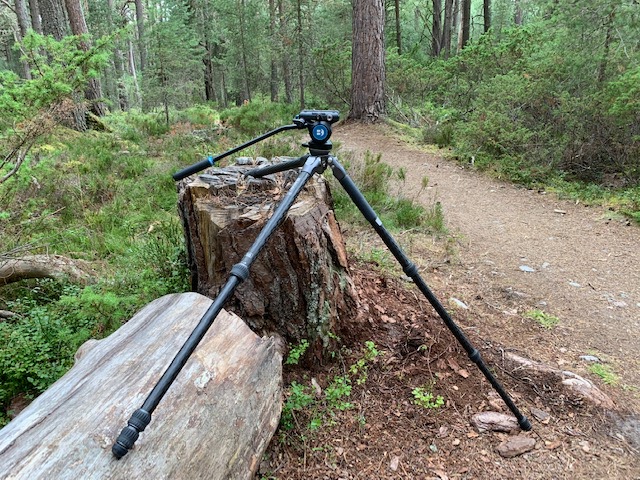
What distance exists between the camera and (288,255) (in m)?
2.44

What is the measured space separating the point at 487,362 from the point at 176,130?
10200 mm

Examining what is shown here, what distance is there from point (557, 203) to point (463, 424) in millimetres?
4811

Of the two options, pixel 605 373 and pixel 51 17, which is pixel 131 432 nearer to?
pixel 605 373

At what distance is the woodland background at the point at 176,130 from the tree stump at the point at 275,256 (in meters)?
0.71

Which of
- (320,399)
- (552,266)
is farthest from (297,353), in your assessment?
(552,266)

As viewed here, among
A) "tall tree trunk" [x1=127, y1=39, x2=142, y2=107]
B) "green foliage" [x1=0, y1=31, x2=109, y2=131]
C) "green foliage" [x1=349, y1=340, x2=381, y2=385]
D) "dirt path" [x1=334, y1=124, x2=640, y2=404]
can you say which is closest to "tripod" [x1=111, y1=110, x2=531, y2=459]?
"green foliage" [x1=349, y1=340, x2=381, y2=385]

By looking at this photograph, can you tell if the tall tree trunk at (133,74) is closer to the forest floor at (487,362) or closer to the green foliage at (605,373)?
the forest floor at (487,362)

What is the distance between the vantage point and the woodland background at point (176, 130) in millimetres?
3006

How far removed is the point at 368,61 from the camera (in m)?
9.79

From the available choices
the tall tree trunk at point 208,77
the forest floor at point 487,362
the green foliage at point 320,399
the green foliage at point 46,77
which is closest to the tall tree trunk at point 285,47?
the tall tree trunk at point 208,77

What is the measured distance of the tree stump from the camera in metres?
2.46

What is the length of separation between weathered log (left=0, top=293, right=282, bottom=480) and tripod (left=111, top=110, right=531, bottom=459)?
0.16 m

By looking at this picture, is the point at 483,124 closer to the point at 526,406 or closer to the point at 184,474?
the point at 526,406

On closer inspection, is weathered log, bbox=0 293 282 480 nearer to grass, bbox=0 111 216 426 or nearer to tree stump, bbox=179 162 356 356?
tree stump, bbox=179 162 356 356
